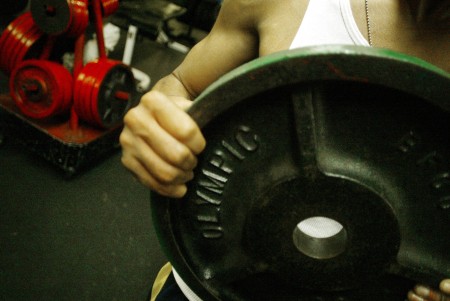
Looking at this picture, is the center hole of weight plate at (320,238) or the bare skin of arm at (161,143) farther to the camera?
the center hole of weight plate at (320,238)

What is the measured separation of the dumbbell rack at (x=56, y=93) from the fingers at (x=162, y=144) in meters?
1.46

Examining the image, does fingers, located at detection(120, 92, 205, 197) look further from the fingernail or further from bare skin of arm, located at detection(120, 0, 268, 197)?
the fingernail

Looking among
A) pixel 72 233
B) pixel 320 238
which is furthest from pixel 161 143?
pixel 72 233

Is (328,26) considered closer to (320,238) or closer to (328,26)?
(328,26)

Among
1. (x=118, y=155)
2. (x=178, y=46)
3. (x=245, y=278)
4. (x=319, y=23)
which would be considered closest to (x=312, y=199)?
(x=245, y=278)

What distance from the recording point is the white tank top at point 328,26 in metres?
0.76

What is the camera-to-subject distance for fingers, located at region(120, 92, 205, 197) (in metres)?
0.51

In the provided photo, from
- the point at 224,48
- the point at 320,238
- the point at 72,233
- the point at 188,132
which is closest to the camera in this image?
the point at 188,132

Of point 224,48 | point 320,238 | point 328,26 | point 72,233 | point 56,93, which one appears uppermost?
point 328,26

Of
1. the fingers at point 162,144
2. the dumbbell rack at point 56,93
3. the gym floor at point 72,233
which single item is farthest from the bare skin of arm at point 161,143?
the dumbbell rack at point 56,93

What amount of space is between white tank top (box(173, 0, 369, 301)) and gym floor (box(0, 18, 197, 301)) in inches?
49.9

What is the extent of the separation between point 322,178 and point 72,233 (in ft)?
5.15

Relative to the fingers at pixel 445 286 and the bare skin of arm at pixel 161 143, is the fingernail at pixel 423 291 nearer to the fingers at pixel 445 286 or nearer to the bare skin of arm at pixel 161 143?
the fingers at pixel 445 286

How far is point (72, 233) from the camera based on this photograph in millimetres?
1834
